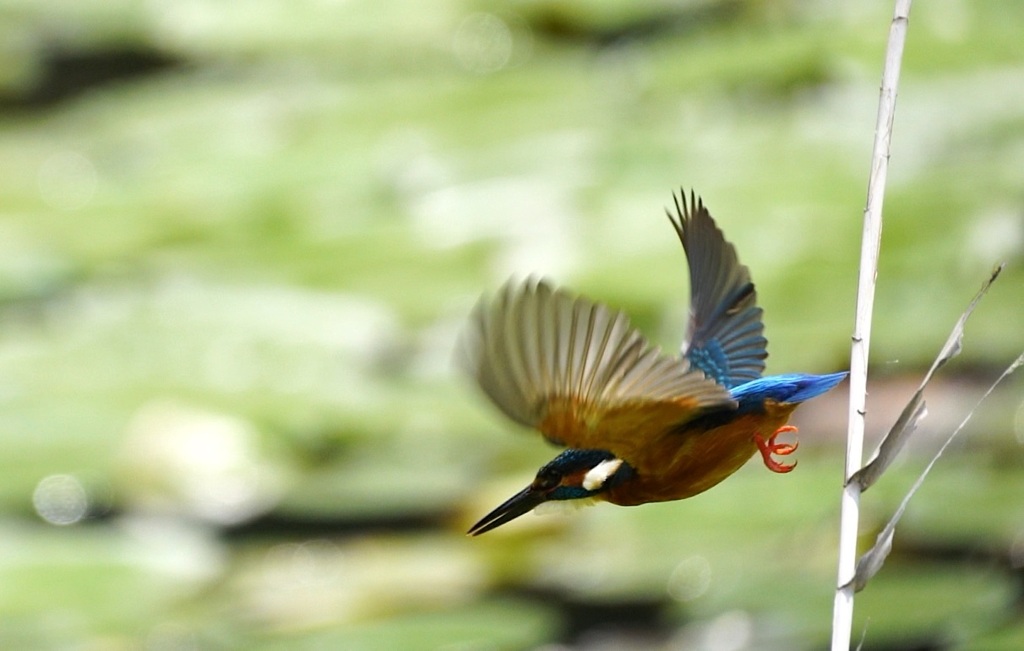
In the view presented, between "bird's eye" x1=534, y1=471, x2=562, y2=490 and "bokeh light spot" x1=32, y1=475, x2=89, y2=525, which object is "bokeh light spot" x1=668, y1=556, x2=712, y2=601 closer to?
"bokeh light spot" x1=32, y1=475, x2=89, y2=525

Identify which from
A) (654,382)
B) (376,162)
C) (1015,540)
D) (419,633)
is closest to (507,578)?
(419,633)

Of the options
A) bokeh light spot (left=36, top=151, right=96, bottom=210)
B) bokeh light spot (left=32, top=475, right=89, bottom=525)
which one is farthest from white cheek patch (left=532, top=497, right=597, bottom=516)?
bokeh light spot (left=36, top=151, right=96, bottom=210)

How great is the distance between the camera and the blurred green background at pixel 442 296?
1.45 m

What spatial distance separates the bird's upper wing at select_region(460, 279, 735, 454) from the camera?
1.36ft

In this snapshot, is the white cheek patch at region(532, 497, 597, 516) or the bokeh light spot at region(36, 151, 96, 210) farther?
the bokeh light spot at region(36, 151, 96, 210)

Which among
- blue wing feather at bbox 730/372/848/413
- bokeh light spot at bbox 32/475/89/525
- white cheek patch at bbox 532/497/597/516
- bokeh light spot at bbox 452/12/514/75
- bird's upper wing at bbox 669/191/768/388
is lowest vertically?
white cheek patch at bbox 532/497/597/516

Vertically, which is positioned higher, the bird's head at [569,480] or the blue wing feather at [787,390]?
the blue wing feather at [787,390]

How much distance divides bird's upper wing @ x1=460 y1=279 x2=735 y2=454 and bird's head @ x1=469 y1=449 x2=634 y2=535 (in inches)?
0.5

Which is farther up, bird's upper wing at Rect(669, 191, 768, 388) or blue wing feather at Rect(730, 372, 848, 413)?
bird's upper wing at Rect(669, 191, 768, 388)

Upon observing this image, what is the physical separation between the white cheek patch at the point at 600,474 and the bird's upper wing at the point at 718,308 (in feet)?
0.30

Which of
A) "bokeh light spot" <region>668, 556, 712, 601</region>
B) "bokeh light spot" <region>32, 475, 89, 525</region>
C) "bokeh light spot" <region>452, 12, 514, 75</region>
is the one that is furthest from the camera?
"bokeh light spot" <region>452, 12, 514, 75</region>

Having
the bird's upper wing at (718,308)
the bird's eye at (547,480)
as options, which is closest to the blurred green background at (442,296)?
the bird's upper wing at (718,308)

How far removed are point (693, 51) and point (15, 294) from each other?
3.84 feet

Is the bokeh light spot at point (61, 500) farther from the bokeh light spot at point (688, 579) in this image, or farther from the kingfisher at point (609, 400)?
the kingfisher at point (609, 400)
